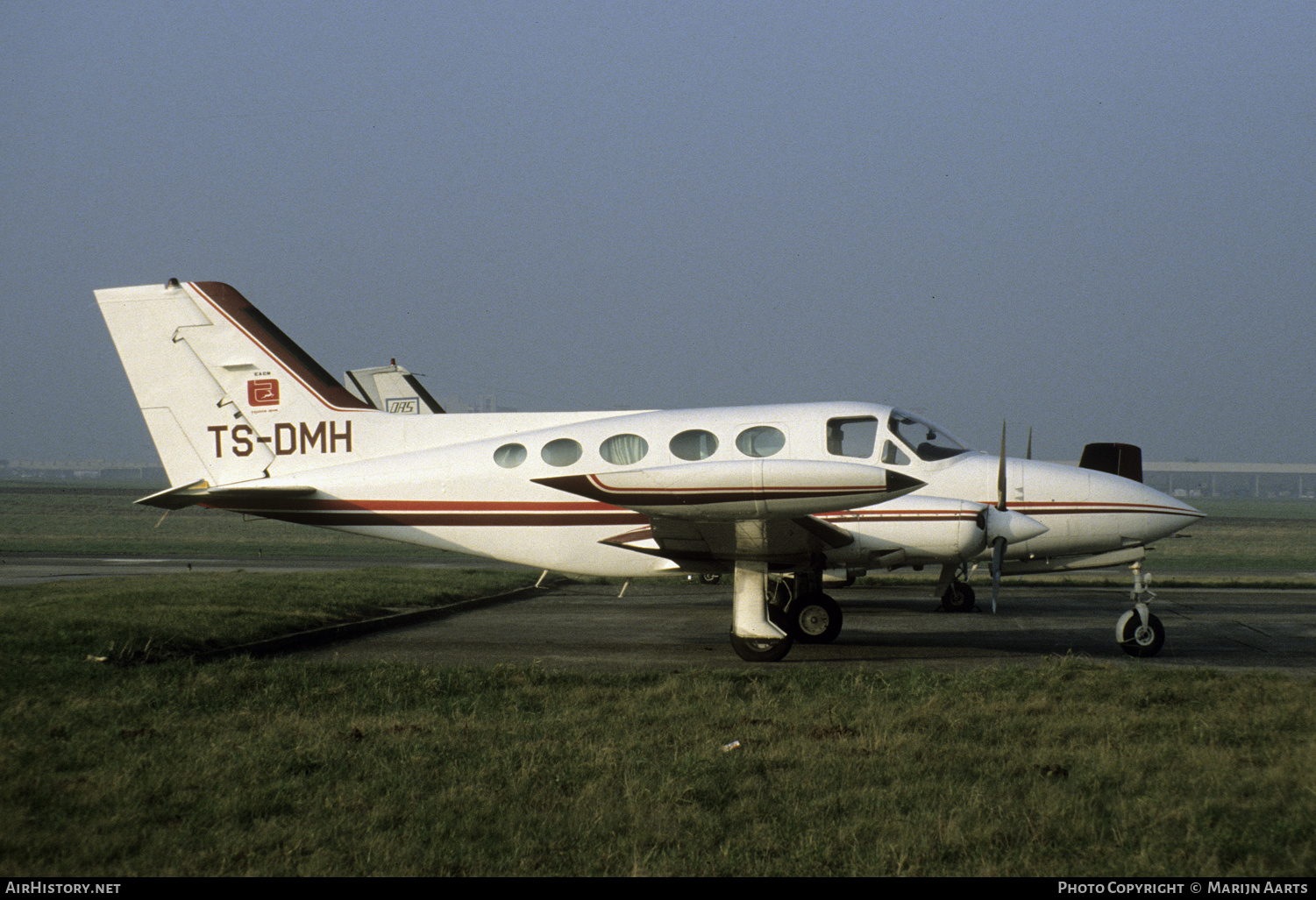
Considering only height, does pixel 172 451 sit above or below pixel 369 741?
above

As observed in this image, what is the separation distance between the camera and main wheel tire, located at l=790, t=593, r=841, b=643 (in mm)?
12375

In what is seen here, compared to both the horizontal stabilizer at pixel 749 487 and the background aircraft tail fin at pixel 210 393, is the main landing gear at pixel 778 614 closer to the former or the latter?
the horizontal stabilizer at pixel 749 487

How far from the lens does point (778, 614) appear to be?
1246cm

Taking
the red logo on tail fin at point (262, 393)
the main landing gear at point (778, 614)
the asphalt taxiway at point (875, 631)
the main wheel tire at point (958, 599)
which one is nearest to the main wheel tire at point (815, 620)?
the main landing gear at point (778, 614)

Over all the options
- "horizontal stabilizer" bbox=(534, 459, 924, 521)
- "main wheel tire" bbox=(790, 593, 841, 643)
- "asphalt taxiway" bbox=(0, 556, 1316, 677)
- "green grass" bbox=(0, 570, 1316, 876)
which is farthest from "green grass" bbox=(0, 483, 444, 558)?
"horizontal stabilizer" bbox=(534, 459, 924, 521)

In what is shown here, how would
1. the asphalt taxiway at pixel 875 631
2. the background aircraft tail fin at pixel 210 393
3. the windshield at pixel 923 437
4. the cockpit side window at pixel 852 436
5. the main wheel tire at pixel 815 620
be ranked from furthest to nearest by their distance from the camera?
the background aircraft tail fin at pixel 210 393
the windshield at pixel 923 437
the main wheel tire at pixel 815 620
the cockpit side window at pixel 852 436
the asphalt taxiway at pixel 875 631

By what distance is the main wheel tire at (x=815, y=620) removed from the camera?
1238 centimetres

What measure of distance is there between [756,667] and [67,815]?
6724 mm

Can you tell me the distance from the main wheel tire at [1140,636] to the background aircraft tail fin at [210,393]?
10135mm

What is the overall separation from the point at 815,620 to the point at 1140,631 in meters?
3.77

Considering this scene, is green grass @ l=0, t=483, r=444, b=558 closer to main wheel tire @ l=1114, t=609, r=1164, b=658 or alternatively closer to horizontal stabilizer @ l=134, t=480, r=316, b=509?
horizontal stabilizer @ l=134, t=480, r=316, b=509

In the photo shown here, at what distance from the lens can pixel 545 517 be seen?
1263 cm

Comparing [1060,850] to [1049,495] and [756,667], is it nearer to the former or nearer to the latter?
[756,667]
